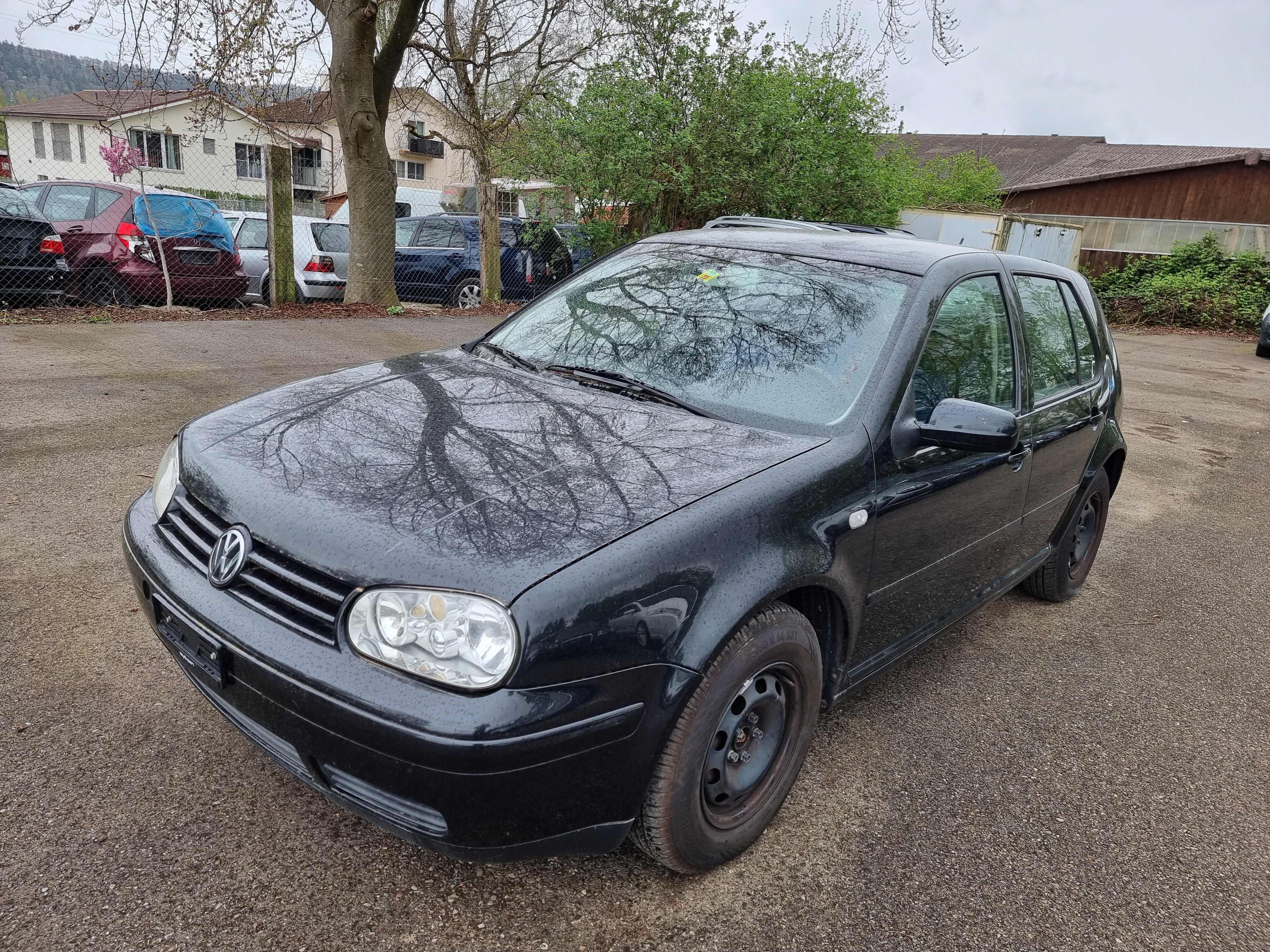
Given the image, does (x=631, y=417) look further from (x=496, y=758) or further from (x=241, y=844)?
(x=241, y=844)

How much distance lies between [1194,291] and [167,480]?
22738 millimetres

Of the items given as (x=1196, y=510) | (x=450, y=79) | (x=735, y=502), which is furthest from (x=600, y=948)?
(x=450, y=79)

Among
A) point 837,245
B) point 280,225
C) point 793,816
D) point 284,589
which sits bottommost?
point 793,816

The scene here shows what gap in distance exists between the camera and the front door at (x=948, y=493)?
104 inches

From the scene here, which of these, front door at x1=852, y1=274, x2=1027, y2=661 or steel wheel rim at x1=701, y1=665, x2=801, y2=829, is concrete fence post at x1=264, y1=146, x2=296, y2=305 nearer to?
front door at x1=852, y1=274, x2=1027, y2=661

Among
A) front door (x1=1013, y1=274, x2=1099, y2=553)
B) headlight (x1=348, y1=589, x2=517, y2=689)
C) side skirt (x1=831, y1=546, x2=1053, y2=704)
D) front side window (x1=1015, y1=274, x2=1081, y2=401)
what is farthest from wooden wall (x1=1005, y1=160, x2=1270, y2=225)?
headlight (x1=348, y1=589, x2=517, y2=689)

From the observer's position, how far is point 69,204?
9.83 metres

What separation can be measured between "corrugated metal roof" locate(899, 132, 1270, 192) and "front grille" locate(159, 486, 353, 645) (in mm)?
31156

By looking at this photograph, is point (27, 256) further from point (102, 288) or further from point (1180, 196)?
point (1180, 196)

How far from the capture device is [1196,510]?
20.4ft

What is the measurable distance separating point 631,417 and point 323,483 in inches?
34.3

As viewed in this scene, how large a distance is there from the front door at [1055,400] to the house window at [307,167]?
135ft


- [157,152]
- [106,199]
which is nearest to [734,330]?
[106,199]

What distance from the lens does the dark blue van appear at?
12.6 metres
